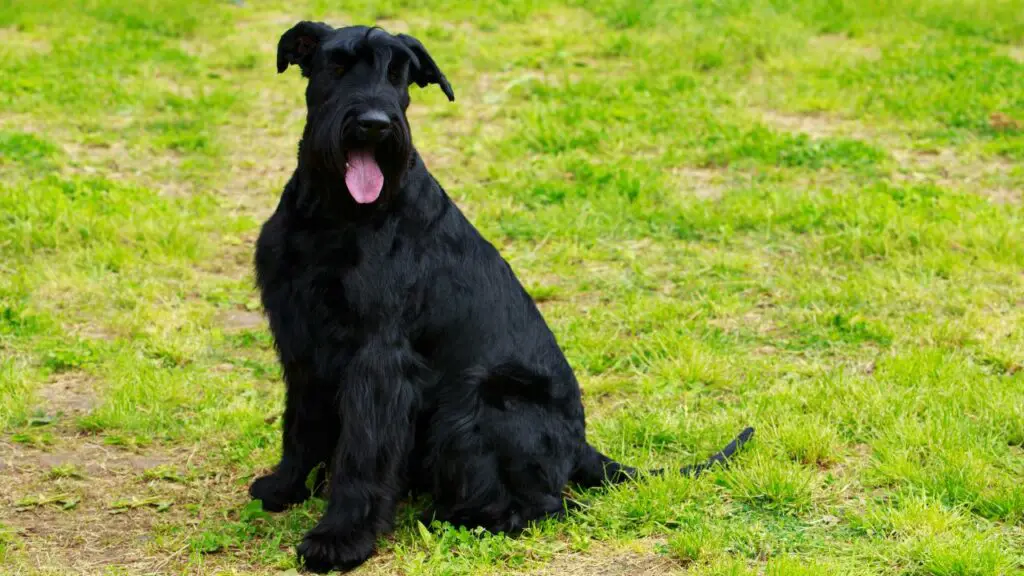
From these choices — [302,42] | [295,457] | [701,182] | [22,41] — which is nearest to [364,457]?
[295,457]

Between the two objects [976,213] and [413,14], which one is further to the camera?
[413,14]

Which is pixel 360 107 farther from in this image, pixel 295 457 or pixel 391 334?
pixel 295 457

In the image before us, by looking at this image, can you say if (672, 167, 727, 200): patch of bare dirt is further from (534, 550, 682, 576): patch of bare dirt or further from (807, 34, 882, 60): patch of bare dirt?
(534, 550, 682, 576): patch of bare dirt

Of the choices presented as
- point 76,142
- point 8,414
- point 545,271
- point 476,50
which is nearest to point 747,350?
point 545,271

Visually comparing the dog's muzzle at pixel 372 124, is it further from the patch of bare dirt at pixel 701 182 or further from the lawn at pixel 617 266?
the patch of bare dirt at pixel 701 182

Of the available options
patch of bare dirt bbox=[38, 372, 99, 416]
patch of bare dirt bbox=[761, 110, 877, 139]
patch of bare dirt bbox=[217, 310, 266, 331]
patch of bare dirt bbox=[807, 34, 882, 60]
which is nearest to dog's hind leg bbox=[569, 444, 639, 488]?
patch of bare dirt bbox=[38, 372, 99, 416]

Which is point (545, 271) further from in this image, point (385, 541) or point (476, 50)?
point (476, 50)

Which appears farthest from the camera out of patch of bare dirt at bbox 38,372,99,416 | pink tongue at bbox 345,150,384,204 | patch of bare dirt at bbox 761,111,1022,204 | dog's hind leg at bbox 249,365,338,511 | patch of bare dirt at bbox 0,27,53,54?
patch of bare dirt at bbox 0,27,53,54

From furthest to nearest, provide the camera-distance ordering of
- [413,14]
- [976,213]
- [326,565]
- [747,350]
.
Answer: [413,14], [976,213], [747,350], [326,565]

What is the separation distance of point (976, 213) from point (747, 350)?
270 cm

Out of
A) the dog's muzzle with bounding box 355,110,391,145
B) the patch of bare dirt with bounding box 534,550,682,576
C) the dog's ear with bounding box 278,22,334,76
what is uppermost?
the dog's ear with bounding box 278,22,334,76

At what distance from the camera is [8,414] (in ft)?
17.8

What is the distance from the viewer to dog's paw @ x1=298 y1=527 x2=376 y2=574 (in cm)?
425

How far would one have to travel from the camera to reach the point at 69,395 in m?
5.75
